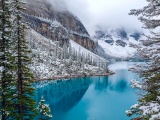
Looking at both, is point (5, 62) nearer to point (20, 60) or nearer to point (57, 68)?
point (20, 60)

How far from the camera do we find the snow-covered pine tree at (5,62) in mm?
15777

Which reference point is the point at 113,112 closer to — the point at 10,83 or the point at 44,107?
the point at 44,107

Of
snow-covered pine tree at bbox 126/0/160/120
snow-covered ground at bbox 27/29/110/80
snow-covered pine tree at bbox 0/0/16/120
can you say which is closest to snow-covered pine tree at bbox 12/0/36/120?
snow-covered pine tree at bbox 0/0/16/120

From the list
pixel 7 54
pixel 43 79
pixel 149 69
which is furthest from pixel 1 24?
pixel 43 79

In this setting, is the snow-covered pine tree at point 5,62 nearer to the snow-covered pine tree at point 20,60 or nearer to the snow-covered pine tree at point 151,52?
the snow-covered pine tree at point 20,60

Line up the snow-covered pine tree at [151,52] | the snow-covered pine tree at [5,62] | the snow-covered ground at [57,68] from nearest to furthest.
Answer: the snow-covered pine tree at [151,52], the snow-covered pine tree at [5,62], the snow-covered ground at [57,68]

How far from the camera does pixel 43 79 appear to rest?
126250 mm

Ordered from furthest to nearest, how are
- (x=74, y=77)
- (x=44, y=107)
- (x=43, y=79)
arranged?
(x=74, y=77) → (x=43, y=79) → (x=44, y=107)

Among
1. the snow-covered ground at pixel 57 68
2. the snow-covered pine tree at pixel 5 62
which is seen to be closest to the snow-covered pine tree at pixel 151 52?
the snow-covered pine tree at pixel 5 62

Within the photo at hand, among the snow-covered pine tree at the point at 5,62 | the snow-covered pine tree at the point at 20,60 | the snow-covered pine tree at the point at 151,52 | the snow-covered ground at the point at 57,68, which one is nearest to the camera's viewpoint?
the snow-covered pine tree at the point at 151,52

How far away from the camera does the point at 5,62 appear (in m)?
15.7

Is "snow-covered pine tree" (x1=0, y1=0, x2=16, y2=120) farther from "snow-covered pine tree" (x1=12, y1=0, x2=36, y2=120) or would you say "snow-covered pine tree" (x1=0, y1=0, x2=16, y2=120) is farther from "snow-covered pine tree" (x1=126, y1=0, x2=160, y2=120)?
"snow-covered pine tree" (x1=126, y1=0, x2=160, y2=120)

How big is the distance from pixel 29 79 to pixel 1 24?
5.40 meters

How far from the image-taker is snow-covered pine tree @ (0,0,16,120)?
15.8m
